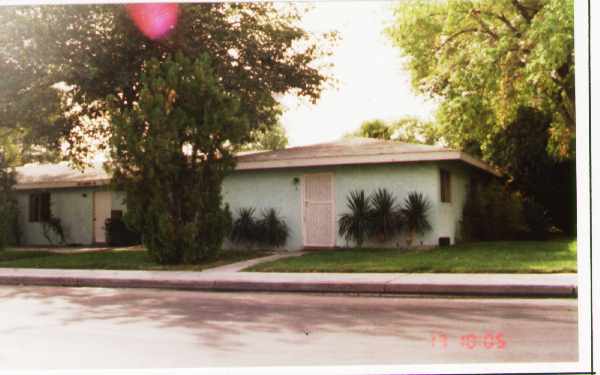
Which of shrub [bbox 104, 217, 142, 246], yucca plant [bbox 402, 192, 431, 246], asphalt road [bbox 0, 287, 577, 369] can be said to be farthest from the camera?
shrub [bbox 104, 217, 142, 246]

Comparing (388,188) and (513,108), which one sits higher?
(513,108)

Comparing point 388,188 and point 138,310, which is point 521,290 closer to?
point 138,310

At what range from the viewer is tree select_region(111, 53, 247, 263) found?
14.1 meters

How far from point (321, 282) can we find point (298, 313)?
2.41m

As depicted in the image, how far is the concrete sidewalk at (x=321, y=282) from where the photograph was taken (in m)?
9.56

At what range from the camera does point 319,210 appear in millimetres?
18469

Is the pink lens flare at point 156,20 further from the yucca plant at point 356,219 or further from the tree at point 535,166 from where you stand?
the tree at point 535,166

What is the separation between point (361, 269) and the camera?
12.2m

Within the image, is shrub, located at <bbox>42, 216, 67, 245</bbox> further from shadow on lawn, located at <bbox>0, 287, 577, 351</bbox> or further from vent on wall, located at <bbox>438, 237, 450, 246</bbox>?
vent on wall, located at <bbox>438, 237, 450, 246</bbox>

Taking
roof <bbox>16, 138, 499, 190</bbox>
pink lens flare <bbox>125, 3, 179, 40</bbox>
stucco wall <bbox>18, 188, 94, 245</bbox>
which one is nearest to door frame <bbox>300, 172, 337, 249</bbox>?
roof <bbox>16, 138, 499, 190</bbox>

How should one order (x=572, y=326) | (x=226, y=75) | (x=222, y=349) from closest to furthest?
(x=222, y=349) → (x=572, y=326) → (x=226, y=75)

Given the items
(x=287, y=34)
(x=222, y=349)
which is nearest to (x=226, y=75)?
(x=287, y=34)

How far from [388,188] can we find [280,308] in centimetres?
943

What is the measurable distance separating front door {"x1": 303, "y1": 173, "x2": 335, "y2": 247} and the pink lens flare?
6.32 metres
